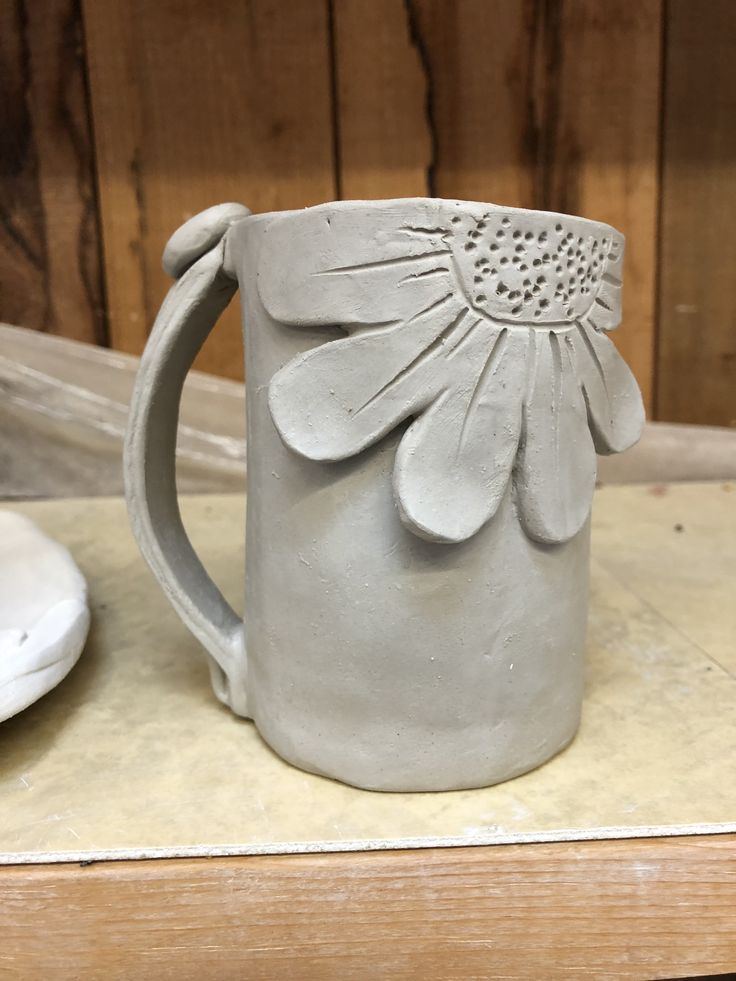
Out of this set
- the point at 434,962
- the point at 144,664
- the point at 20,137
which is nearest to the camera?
the point at 434,962

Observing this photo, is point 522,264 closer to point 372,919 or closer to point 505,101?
point 372,919

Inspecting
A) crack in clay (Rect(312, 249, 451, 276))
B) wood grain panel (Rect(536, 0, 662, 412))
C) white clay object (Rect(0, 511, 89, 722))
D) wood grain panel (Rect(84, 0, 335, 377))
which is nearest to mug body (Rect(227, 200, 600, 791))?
crack in clay (Rect(312, 249, 451, 276))

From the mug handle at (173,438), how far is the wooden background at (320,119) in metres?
0.65

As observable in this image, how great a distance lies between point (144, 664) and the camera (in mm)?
705

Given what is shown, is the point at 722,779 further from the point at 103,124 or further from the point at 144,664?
the point at 103,124

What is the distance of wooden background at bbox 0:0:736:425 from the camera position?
1.12 metres

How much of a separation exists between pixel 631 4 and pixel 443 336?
3.22 ft

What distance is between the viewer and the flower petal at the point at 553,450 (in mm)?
477

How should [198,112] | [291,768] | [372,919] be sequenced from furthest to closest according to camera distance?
[198,112] → [291,768] → [372,919]

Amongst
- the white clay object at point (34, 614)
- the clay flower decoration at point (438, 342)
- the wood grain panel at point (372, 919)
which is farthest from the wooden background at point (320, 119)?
the wood grain panel at point (372, 919)

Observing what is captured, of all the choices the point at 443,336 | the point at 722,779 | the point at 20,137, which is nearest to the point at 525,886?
the point at 722,779

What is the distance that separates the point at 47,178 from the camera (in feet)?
3.78

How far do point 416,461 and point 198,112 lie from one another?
90cm

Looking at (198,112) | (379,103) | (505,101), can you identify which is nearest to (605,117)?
(505,101)
